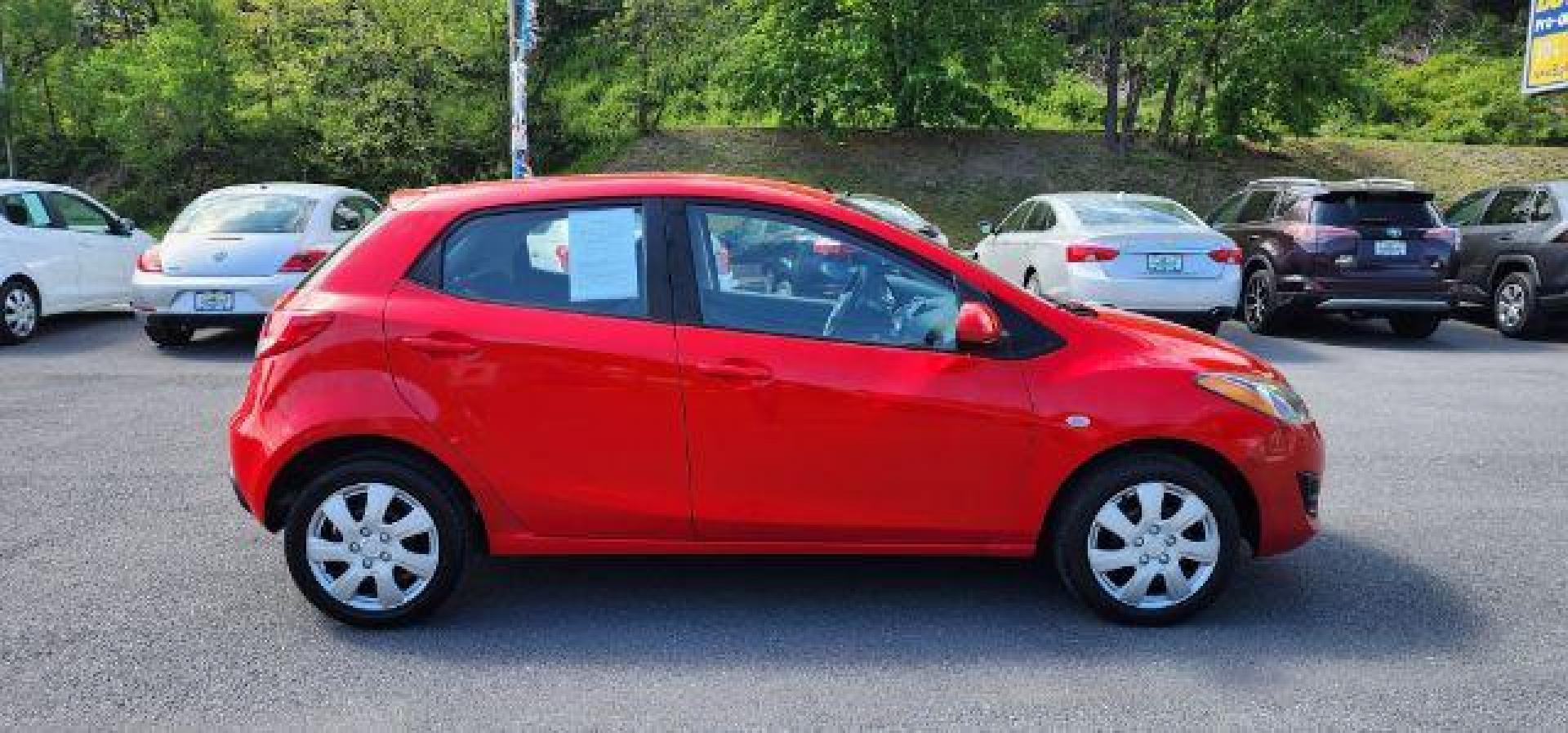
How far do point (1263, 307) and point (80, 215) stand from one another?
462 inches

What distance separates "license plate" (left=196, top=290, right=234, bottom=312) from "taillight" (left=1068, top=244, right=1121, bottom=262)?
718cm

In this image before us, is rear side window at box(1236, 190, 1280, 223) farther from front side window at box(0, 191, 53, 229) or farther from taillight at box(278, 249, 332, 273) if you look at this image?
front side window at box(0, 191, 53, 229)

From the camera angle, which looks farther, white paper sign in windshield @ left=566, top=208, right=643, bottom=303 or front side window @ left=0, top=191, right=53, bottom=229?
front side window @ left=0, top=191, right=53, bottom=229

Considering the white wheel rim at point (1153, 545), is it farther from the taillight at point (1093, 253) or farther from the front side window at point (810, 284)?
the taillight at point (1093, 253)

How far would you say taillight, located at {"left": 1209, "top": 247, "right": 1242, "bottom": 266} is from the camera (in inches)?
430

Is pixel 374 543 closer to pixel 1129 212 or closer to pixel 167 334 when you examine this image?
pixel 167 334

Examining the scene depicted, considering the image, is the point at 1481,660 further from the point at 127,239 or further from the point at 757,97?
the point at 757,97

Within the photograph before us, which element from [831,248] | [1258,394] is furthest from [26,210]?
[1258,394]

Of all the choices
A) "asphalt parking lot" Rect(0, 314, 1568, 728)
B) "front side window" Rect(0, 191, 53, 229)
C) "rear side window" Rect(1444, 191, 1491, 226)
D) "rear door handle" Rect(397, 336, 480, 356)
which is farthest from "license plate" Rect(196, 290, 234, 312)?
"rear side window" Rect(1444, 191, 1491, 226)

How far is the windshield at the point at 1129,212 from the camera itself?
11320mm

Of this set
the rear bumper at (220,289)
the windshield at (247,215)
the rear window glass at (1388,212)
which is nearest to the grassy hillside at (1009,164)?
the rear window glass at (1388,212)

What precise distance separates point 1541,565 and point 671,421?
3.79m

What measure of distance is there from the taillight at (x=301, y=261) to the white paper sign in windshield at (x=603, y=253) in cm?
657

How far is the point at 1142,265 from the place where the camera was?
10.7 metres
